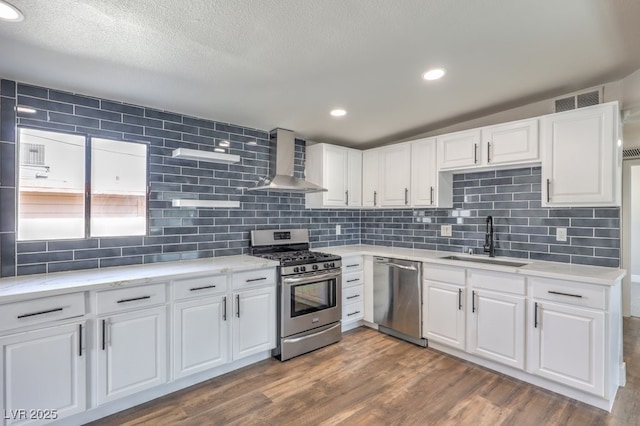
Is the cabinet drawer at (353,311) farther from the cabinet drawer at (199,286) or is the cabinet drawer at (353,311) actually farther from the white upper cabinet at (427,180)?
the cabinet drawer at (199,286)

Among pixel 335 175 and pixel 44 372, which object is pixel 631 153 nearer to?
pixel 335 175

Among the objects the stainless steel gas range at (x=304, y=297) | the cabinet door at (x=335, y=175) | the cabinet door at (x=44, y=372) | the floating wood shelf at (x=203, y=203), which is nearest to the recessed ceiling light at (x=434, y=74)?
the cabinet door at (x=335, y=175)

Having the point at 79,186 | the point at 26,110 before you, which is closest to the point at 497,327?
the point at 79,186

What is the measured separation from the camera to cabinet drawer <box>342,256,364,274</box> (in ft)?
11.7

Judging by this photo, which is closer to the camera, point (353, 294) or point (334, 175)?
point (353, 294)

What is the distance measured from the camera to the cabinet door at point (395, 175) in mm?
3658

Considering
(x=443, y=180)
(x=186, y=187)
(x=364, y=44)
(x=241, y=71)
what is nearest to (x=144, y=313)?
(x=186, y=187)

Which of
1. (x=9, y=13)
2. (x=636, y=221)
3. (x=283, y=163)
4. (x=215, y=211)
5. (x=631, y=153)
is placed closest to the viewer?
(x=9, y=13)

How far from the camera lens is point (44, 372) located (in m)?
1.87

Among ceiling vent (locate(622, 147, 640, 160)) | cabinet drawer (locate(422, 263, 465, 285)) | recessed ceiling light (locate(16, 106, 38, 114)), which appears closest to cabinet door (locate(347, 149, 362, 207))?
cabinet drawer (locate(422, 263, 465, 285))

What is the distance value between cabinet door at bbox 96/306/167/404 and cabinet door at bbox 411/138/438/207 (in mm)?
2734

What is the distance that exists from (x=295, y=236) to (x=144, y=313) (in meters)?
1.91

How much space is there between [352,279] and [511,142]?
2115mm

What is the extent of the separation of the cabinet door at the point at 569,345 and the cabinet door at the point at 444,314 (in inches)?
23.1
